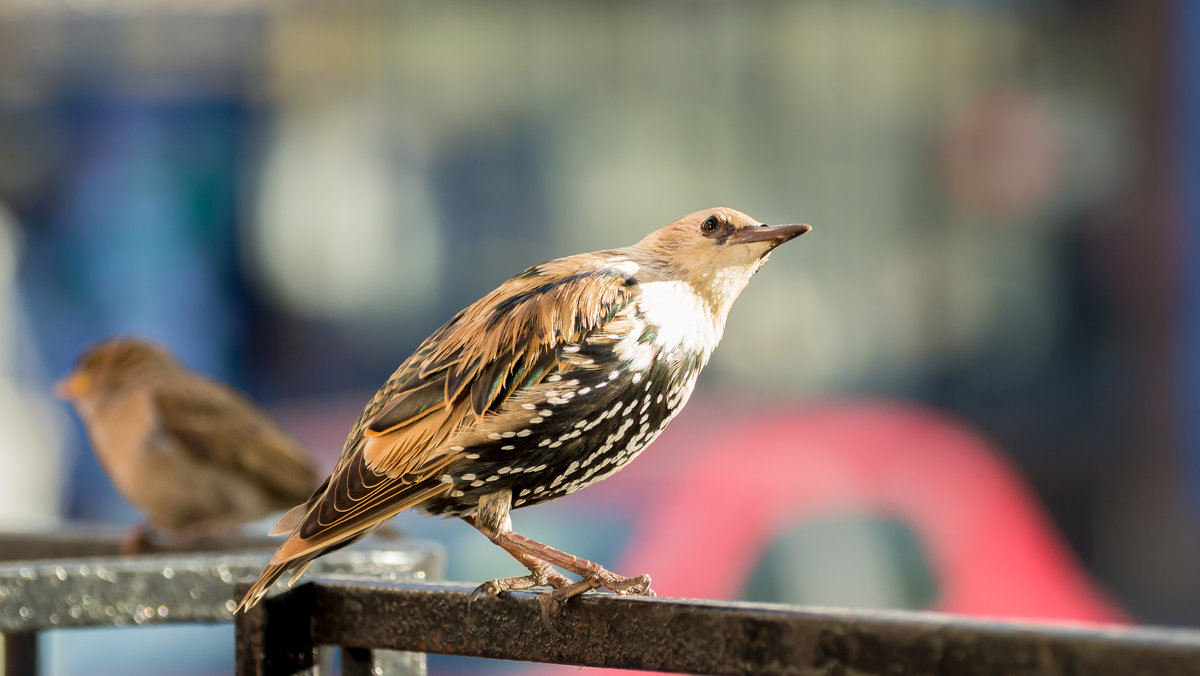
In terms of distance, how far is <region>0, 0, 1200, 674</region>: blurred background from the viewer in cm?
1094

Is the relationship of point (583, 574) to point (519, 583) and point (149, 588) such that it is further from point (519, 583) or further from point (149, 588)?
point (149, 588)

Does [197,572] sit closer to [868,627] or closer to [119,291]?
[868,627]

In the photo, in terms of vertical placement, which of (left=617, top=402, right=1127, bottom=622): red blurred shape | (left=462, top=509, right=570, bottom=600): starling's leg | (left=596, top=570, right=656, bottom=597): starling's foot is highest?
(left=462, top=509, right=570, bottom=600): starling's leg

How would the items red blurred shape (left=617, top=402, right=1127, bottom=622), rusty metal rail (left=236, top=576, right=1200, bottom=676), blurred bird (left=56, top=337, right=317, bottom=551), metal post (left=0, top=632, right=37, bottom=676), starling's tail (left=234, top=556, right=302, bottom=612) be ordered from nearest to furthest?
rusty metal rail (left=236, top=576, right=1200, bottom=676)
starling's tail (left=234, top=556, right=302, bottom=612)
metal post (left=0, top=632, right=37, bottom=676)
blurred bird (left=56, top=337, right=317, bottom=551)
red blurred shape (left=617, top=402, right=1127, bottom=622)

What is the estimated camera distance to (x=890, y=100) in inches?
438

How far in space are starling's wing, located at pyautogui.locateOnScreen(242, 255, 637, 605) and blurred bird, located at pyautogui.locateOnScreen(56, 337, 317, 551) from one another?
2762 millimetres

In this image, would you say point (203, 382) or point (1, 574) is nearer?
point (1, 574)

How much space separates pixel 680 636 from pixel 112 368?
377cm

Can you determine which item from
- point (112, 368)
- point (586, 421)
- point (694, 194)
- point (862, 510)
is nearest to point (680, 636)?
point (586, 421)

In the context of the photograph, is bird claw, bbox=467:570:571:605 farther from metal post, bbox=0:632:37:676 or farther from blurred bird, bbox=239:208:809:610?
metal post, bbox=0:632:37:676

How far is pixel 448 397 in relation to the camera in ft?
5.86

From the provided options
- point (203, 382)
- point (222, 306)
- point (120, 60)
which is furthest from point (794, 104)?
point (203, 382)

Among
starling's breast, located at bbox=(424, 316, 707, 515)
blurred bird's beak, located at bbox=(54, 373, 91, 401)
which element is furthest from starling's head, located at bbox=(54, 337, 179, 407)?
starling's breast, located at bbox=(424, 316, 707, 515)

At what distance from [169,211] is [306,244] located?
121 cm
